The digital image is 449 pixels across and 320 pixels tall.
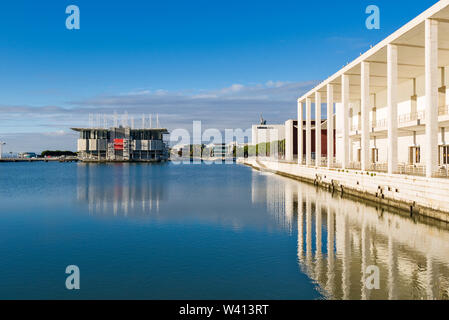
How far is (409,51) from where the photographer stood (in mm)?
32219

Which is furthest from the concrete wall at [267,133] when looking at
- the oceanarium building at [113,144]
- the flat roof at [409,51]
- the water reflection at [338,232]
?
the water reflection at [338,232]

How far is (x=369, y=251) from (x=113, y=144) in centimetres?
15849

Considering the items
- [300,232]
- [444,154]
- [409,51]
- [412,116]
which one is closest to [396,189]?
[300,232]

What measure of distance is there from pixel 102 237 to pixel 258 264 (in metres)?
10.0

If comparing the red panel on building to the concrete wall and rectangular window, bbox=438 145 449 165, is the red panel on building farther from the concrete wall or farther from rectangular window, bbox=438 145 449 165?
rectangular window, bbox=438 145 449 165

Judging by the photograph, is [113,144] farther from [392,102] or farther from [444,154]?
[392,102]

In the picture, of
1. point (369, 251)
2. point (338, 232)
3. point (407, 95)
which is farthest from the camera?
point (407, 95)

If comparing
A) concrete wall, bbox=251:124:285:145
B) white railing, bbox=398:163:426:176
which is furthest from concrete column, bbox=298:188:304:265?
concrete wall, bbox=251:124:285:145

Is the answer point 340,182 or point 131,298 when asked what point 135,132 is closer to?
point 340,182

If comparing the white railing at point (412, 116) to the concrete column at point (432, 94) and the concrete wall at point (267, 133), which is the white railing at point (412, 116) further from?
the concrete wall at point (267, 133)

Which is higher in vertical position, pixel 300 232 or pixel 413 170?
pixel 413 170

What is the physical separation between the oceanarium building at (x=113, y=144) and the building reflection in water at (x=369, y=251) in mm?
144377

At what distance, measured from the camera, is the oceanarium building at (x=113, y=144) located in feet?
538
